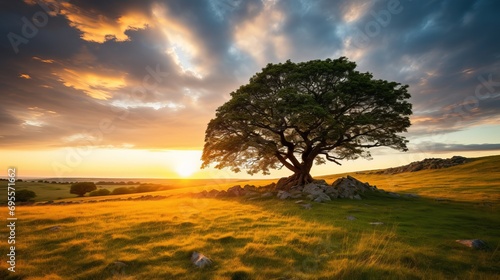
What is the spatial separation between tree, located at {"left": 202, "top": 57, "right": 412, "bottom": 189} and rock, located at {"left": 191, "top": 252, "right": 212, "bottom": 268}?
18957mm

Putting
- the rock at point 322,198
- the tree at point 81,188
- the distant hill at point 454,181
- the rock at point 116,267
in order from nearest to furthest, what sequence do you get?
the rock at point 116,267 → the rock at point 322,198 → the distant hill at point 454,181 → the tree at point 81,188

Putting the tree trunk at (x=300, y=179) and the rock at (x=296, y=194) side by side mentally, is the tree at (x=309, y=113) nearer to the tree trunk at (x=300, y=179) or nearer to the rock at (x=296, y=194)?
the tree trunk at (x=300, y=179)

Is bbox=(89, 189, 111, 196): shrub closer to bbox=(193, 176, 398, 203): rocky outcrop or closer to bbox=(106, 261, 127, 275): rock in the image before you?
bbox=(193, 176, 398, 203): rocky outcrop

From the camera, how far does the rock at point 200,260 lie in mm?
9148

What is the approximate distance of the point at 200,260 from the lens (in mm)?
9320

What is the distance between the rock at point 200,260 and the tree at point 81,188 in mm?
47460

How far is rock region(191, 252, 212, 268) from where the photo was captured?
9148 mm

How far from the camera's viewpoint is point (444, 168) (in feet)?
209

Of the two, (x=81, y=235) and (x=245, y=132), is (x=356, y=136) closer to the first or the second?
(x=245, y=132)

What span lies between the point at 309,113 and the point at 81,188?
45549 millimetres

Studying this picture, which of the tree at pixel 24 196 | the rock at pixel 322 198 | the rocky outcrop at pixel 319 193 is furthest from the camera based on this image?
the tree at pixel 24 196

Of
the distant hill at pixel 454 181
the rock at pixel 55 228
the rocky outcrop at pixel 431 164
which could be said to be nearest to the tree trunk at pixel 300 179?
the distant hill at pixel 454 181

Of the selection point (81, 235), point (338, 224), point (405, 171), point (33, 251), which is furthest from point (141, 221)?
point (405, 171)

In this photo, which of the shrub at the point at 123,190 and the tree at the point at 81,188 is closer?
the tree at the point at 81,188
